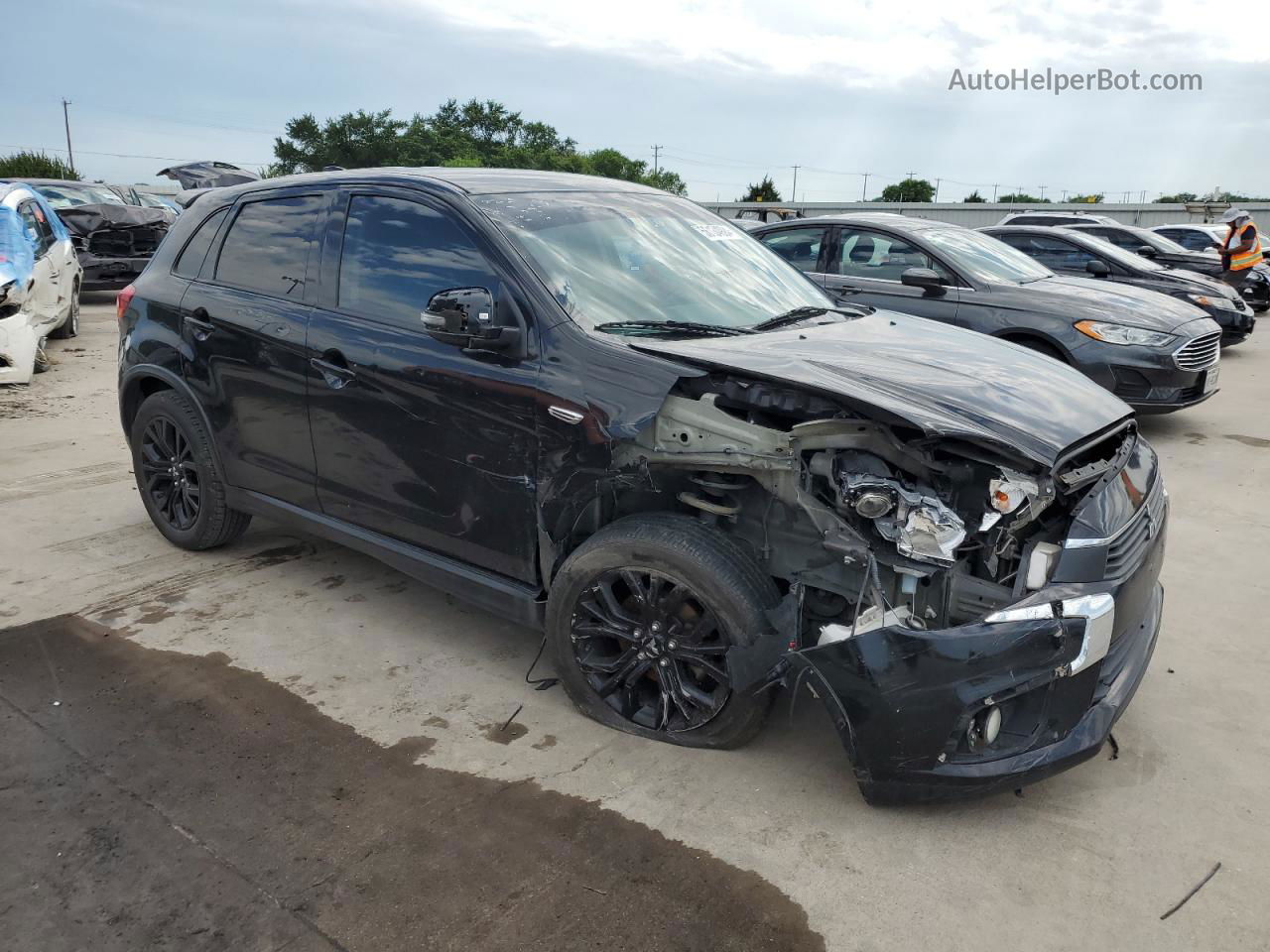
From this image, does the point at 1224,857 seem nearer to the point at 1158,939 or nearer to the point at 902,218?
the point at 1158,939

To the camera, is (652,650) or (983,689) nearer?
(983,689)

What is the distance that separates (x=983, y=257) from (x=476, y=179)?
5441 millimetres

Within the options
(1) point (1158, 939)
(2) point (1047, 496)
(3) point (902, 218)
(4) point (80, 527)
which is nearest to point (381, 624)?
(4) point (80, 527)

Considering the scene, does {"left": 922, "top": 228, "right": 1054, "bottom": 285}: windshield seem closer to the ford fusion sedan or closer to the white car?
the ford fusion sedan

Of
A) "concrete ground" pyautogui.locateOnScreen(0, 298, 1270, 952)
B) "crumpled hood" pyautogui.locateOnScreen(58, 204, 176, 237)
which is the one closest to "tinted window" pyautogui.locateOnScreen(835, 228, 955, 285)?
"concrete ground" pyautogui.locateOnScreen(0, 298, 1270, 952)

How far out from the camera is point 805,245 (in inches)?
326

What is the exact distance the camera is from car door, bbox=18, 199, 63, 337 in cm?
962

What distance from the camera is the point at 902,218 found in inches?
328

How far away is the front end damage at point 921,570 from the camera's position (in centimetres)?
258

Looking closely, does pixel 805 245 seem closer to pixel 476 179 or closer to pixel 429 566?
pixel 476 179

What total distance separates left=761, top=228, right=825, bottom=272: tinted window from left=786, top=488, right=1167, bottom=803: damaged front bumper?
5.79m

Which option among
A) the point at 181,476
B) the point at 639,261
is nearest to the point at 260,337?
the point at 181,476

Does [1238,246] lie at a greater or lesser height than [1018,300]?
greater

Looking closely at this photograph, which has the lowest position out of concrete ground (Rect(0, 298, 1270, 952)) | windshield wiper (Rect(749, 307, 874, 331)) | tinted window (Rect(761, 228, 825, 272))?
concrete ground (Rect(0, 298, 1270, 952))
